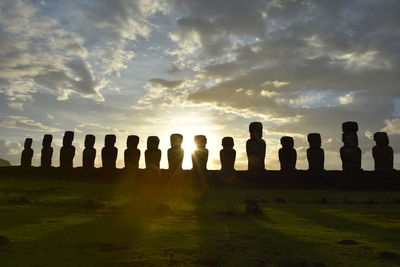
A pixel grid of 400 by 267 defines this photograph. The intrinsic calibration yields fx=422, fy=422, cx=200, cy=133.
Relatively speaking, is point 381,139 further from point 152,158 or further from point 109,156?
point 109,156

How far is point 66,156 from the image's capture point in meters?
36.0

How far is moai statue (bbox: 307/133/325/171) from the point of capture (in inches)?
1180

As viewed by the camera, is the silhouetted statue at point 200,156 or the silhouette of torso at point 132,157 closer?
the silhouetted statue at point 200,156

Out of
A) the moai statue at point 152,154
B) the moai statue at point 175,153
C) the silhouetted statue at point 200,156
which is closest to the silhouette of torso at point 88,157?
the moai statue at point 152,154

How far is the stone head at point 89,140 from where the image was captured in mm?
35688

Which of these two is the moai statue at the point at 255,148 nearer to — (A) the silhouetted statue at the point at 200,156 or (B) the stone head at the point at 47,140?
(A) the silhouetted statue at the point at 200,156

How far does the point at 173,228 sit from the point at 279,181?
21248 millimetres

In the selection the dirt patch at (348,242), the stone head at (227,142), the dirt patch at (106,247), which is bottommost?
the dirt patch at (106,247)

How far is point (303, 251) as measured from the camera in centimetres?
600

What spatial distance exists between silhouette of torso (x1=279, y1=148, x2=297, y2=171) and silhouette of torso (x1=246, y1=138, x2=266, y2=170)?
1.35 meters

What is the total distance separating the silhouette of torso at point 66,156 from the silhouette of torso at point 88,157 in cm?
163

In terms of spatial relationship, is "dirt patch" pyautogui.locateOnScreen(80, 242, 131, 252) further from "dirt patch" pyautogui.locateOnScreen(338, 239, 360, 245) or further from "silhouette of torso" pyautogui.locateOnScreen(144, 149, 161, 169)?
"silhouette of torso" pyautogui.locateOnScreen(144, 149, 161, 169)

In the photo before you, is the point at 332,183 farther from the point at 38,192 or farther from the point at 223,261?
the point at 223,261

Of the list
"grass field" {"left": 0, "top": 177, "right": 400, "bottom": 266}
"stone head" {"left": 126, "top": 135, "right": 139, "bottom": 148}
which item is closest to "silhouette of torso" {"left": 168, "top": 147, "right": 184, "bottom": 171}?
"stone head" {"left": 126, "top": 135, "right": 139, "bottom": 148}
